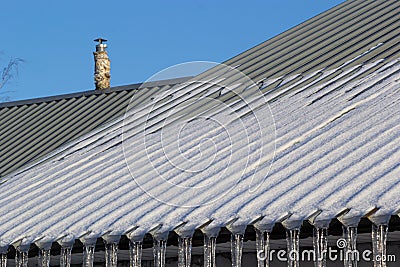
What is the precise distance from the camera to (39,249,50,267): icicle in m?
6.76

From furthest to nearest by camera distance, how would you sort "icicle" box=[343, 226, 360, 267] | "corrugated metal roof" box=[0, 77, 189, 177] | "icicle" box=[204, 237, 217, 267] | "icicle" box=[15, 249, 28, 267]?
1. "corrugated metal roof" box=[0, 77, 189, 177]
2. "icicle" box=[15, 249, 28, 267]
3. "icicle" box=[204, 237, 217, 267]
4. "icicle" box=[343, 226, 360, 267]

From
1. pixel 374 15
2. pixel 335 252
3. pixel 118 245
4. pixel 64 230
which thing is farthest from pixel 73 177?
pixel 374 15

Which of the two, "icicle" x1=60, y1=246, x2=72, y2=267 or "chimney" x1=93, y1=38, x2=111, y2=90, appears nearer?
"icicle" x1=60, y1=246, x2=72, y2=267

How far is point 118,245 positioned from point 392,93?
112 inches

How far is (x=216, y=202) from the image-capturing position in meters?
6.46

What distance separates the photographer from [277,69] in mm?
10594

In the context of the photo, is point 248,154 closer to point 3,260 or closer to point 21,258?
point 21,258

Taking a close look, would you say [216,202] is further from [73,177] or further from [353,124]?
[73,177]

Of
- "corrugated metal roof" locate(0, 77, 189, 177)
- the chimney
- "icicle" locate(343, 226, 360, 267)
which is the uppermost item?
the chimney

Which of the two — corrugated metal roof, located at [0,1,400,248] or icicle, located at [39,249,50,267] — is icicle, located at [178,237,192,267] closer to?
corrugated metal roof, located at [0,1,400,248]

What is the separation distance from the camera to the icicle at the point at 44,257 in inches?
266

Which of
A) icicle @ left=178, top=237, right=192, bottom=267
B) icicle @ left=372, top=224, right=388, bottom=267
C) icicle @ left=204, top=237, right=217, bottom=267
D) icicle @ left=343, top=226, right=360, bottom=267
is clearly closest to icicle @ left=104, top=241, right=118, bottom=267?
icicle @ left=178, top=237, right=192, bottom=267

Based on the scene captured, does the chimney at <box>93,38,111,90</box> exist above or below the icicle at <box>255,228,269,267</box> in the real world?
above

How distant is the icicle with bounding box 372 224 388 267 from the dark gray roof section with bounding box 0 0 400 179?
376 centimetres
